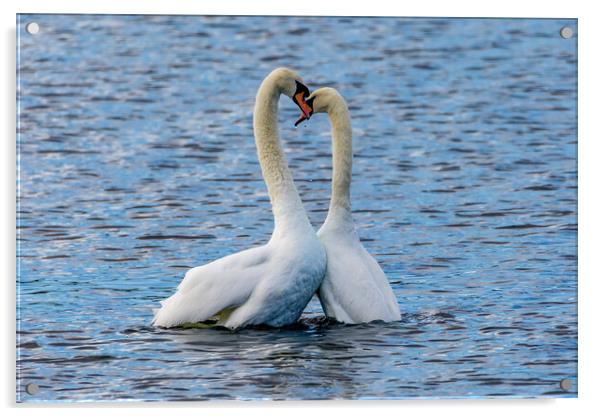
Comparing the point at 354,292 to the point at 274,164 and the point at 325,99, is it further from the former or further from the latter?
the point at 325,99

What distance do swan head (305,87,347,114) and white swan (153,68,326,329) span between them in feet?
1.03

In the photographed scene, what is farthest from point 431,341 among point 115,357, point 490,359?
point 115,357

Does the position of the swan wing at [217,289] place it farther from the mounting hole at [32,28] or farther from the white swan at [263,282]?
the mounting hole at [32,28]

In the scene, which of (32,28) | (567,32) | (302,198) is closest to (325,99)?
(302,198)

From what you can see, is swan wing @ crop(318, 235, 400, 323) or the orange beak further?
the orange beak

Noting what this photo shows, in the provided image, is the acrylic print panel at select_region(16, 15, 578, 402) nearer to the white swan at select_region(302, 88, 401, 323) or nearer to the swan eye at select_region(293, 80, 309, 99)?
the white swan at select_region(302, 88, 401, 323)

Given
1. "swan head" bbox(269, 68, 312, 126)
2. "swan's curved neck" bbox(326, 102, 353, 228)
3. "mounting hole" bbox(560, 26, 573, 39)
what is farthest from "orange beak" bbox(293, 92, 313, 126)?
"mounting hole" bbox(560, 26, 573, 39)

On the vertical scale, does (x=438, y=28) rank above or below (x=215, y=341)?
above

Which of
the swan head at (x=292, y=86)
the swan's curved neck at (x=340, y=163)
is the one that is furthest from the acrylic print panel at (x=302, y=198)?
the swan's curved neck at (x=340, y=163)

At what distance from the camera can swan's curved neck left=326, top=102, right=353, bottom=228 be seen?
19.3 m

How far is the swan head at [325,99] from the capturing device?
63.4ft

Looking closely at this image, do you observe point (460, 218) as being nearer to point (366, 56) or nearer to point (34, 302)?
point (366, 56)
